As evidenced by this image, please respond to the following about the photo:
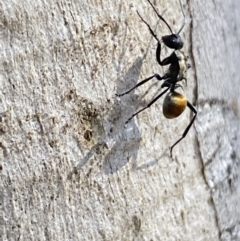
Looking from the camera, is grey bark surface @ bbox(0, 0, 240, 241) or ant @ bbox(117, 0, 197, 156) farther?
ant @ bbox(117, 0, 197, 156)

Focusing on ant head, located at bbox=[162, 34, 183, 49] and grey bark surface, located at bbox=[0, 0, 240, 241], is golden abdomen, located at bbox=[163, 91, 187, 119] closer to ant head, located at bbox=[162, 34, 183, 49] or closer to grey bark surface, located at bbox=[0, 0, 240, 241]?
grey bark surface, located at bbox=[0, 0, 240, 241]

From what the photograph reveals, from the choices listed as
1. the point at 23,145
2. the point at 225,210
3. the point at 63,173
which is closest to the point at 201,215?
the point at 225,210

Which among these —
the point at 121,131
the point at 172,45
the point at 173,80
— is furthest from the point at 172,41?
the point at 121,131

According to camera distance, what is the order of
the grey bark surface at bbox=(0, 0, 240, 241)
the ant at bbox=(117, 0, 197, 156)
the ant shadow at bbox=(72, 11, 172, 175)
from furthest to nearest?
the ant at bbox=(117, 0, 197, 156)
the ant shadow at bbox=(72, 11, 172, 175)
the grey bark surface at bbox=(0, 0, 240, 241)

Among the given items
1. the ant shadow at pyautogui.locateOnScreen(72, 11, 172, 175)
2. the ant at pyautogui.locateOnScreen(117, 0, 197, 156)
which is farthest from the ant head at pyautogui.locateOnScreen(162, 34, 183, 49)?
the ant shadow at pyautogui.locateOnScreen(72, 11, 172, 175)

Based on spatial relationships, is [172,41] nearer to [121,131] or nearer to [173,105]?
[173,105]

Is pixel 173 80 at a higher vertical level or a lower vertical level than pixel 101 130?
higher
